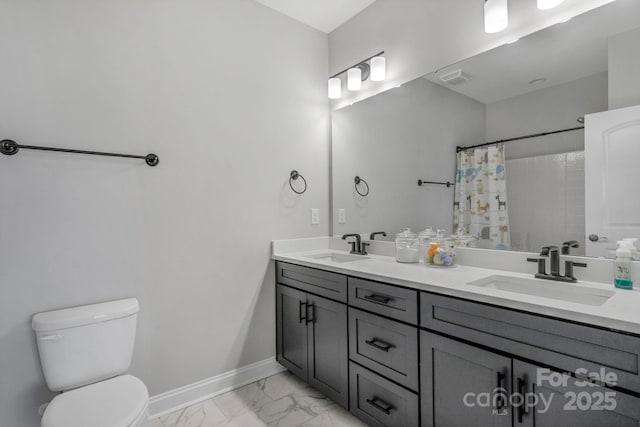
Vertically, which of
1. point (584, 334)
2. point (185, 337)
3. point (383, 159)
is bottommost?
point (185, 337)

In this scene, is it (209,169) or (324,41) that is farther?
(324,41)

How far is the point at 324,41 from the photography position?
2.58 metres

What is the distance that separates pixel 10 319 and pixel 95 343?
0.37 m

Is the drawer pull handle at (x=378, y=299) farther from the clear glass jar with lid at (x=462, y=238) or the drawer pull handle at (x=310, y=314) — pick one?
the clear glass jar with lid at (x=462, y=238)

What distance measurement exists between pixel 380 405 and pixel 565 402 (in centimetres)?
78

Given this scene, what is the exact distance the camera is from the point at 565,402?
0.94m

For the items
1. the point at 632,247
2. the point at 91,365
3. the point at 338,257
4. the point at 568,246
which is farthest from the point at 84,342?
the point at 632,247

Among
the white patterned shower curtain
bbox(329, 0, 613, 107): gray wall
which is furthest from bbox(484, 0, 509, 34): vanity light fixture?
the white patterned shower curtain

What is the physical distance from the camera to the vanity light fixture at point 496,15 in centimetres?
150

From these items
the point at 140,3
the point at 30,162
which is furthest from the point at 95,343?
the point at 140,3

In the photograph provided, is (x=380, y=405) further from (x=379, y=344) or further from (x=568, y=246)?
(x=568, y=246)

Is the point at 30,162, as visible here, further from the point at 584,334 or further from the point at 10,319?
the point at 584,334

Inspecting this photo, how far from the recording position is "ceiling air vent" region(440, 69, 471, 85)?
5.73 feet

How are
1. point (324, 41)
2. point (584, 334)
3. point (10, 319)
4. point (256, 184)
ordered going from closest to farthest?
point (584, 334) → point (10, 319) → point (256, 184) → point (324, 41)
